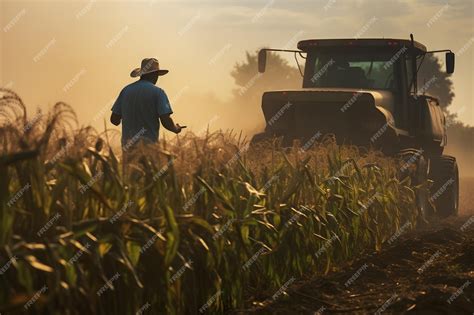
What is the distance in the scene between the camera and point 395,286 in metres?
6.22

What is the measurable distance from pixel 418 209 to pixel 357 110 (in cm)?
168

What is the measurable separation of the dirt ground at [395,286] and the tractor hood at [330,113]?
3.49m

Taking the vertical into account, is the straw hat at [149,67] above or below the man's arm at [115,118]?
above

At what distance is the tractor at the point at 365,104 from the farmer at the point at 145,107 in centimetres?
417

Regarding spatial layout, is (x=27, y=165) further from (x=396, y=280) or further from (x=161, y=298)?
(x=396, y=280)

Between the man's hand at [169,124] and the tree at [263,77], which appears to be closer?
the man's hand at [169,124]

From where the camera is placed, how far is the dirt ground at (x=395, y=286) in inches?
205

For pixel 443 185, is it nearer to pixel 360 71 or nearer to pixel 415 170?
pixel 360 71

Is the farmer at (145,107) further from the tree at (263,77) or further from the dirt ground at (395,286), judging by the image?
the tree at (263,77)

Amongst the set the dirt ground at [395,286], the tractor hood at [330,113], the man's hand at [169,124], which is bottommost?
the dirt ground at [395,286]

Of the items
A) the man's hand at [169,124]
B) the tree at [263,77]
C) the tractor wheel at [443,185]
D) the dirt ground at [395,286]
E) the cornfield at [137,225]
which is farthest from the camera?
the tree at [263,77]

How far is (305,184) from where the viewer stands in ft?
23.0

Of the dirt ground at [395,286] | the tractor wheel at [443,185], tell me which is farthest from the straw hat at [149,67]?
the tractor wheel at [443,185]

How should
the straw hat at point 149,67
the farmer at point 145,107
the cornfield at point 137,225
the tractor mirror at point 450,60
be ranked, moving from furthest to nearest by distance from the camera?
the tractor mirror at point 450,60 → the straw hat at point 149,67 → the farmer at point 145,107 → the cornfield at point 137,225
